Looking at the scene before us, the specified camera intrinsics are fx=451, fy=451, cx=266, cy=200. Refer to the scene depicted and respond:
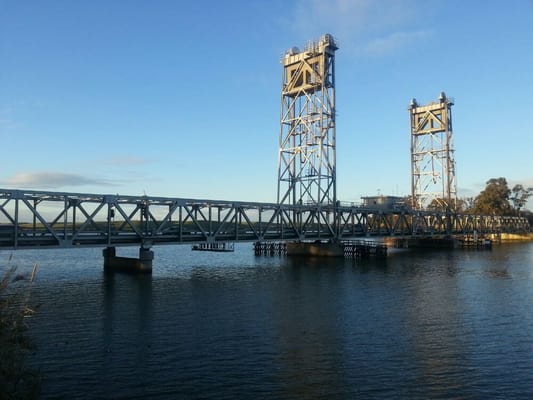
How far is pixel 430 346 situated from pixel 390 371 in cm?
438

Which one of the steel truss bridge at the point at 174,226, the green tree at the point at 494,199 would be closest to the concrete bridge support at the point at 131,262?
the steel truss bridge at the point at 174,226

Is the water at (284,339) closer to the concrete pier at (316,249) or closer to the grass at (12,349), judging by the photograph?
the grass at (12,349)

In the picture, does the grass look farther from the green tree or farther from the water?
the green tree

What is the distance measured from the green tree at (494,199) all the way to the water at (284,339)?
118185 millimetres

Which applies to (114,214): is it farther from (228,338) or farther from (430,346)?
(430,346)

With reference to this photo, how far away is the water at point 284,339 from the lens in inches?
627

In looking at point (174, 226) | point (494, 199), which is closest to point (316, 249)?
point (174, 226)

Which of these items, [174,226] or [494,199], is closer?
[174,226]

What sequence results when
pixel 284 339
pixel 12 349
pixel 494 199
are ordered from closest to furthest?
pixel 12 349
pixel 284 339
pixel 494 199

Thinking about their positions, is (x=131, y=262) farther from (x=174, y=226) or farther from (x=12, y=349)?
(x=12, y=349)

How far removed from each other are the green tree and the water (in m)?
118

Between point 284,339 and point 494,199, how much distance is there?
147007mm

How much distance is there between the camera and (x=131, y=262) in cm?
4984

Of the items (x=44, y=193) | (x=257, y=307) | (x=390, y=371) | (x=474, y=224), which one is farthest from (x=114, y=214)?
(x=474, y=224)
